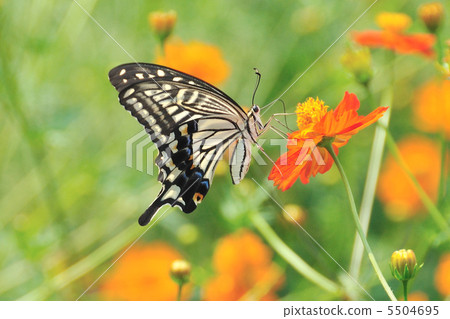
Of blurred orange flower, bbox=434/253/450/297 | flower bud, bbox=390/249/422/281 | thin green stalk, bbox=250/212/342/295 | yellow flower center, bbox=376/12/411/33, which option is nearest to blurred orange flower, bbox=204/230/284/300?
thin green stalk, bbox=250/212/342/295

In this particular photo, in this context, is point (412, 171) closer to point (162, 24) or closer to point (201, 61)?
point (201, 61)

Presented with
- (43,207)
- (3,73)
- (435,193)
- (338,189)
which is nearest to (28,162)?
(43,207)

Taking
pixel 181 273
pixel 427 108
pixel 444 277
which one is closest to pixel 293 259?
pixel 181 273

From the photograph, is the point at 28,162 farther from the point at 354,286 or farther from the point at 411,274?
the point at 411,274

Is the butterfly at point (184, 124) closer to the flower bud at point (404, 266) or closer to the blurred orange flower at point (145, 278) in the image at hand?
the blurred orange flower at point (145, 278)

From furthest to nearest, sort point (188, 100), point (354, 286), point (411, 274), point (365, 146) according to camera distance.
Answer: point (365, 146) → point (188, 100) → point (354, 286) → point (411, 274)

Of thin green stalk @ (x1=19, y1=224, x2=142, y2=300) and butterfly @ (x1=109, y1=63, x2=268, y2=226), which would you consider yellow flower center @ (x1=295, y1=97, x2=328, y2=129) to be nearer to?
butterfly @ (x1=109, y1=63, x2=268, y2=226)
